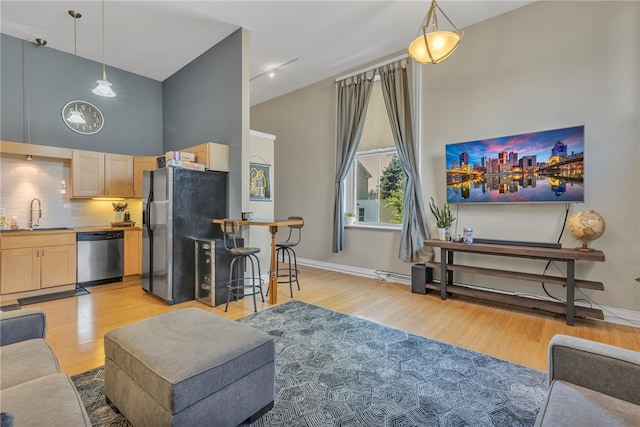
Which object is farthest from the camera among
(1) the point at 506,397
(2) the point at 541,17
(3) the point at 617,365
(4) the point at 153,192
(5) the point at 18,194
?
(5) the point at 18,194

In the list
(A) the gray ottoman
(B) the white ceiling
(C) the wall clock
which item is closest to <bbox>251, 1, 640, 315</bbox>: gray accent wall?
(B) the white ceiling

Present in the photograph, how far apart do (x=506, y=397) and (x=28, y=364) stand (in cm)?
265

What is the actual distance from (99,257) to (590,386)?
18.7 ft

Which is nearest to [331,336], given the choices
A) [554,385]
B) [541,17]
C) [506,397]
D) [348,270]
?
[506,397]

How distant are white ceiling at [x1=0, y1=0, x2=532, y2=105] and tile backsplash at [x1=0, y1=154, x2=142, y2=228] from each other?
1.86 meters

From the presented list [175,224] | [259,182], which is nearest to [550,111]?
[259,182]

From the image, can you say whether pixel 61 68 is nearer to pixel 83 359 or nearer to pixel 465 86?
pixel 83 359

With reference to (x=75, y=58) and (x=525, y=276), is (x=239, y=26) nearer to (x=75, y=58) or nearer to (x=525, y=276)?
(x=75, y=58)

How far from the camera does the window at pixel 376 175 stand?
5.07m

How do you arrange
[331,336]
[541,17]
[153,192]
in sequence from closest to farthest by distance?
[331,336], [541,17], [153,192]

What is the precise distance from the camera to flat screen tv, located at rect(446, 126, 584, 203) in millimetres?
3289

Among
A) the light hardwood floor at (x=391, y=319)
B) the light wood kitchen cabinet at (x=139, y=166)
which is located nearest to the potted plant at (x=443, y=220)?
the light hardwood floor at (x=391, y=319)

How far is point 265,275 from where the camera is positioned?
15.4 feet

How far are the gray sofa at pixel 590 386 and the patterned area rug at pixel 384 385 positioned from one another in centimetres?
62
